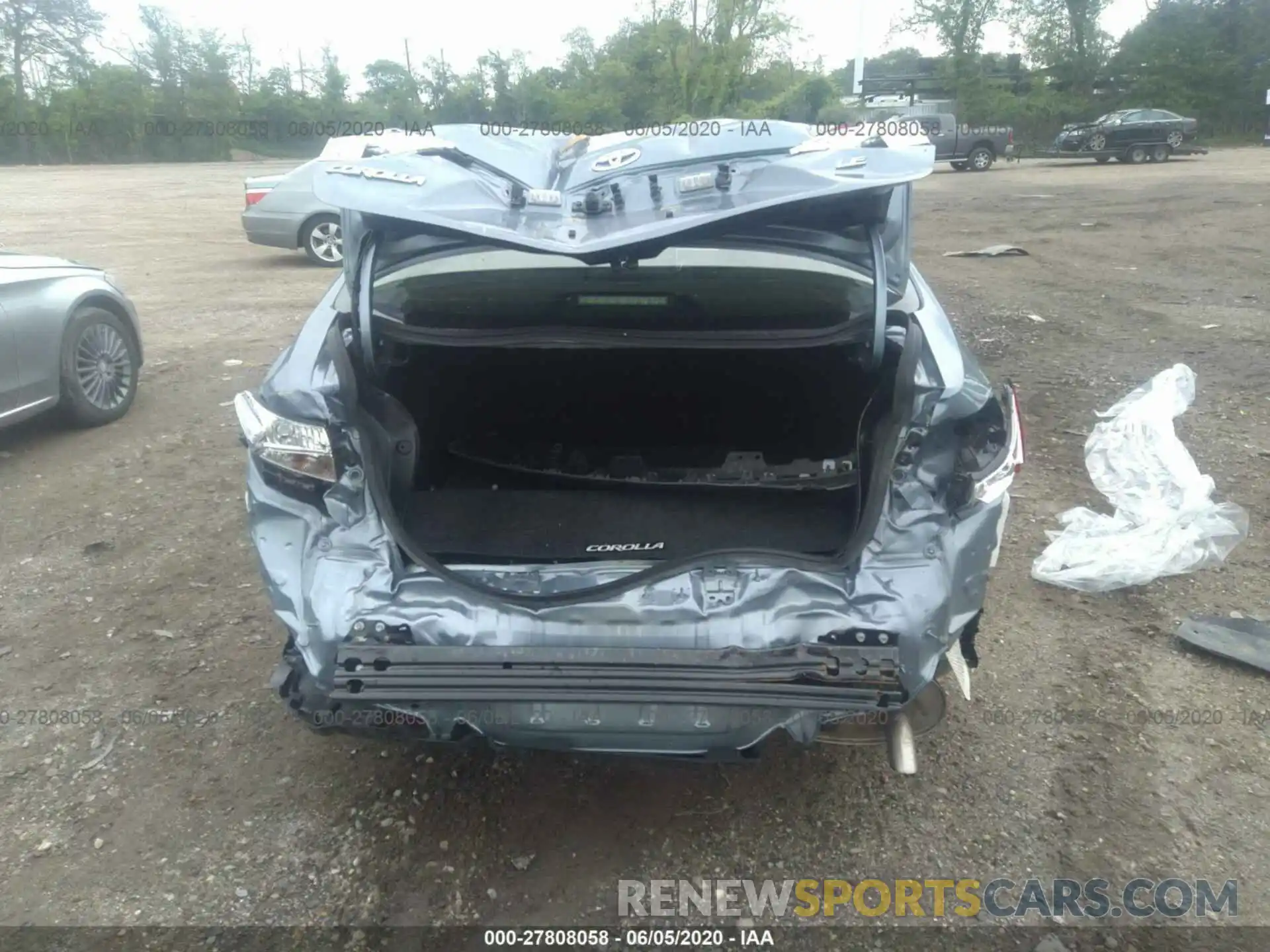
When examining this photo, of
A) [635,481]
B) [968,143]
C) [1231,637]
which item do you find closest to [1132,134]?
[968,143]

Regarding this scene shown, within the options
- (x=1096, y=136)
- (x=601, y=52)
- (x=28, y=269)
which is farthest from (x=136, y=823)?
(x=1096, y=136)

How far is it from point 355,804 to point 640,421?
146cm

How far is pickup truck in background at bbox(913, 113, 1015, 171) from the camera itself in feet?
78.0

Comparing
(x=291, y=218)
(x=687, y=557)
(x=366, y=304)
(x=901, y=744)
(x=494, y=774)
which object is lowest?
(x=494, y=774)

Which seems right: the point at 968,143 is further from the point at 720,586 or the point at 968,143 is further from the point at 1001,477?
the point at 720,586

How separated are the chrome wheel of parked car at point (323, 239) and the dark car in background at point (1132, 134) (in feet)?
69.8

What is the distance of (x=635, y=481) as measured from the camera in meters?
3.17

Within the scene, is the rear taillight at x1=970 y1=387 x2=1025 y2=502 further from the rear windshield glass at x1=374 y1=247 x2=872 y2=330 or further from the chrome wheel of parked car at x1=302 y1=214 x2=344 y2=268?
the chrome wheel of parked car at x1=302 y1=214 x2=344 y2=268

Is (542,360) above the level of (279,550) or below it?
above

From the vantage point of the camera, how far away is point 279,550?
95.2 inches

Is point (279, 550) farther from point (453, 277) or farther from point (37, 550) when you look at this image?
point (37, 550)

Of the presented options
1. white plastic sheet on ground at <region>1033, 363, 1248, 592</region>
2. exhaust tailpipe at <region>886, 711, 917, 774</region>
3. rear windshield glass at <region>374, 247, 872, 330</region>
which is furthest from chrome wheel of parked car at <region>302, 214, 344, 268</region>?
exhaust tailpipe at <region>886, 711, 917, 774</region>

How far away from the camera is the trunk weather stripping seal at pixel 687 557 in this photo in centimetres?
229

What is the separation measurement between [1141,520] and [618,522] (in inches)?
103
